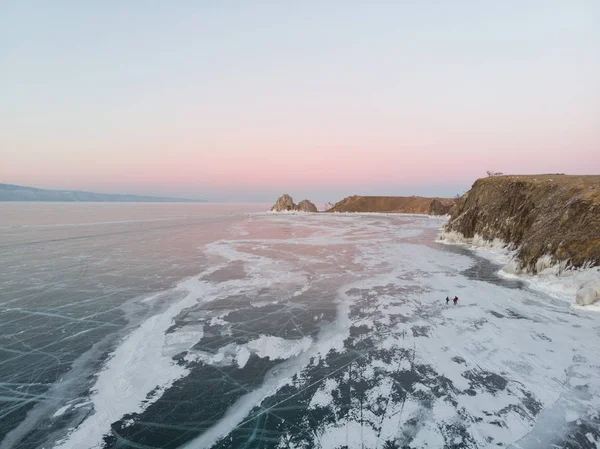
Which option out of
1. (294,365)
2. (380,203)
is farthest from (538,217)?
(380,203)

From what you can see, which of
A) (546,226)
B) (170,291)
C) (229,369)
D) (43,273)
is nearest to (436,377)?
(229,369)

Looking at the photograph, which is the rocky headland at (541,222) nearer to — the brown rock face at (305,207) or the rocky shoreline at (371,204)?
the rocky shoreline at (371,204)

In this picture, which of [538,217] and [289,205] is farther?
[289,205]

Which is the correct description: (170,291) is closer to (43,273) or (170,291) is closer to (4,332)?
(4,332)

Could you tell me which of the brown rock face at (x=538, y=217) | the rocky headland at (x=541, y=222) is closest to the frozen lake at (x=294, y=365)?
the rocky headland at (x=541, y=222)

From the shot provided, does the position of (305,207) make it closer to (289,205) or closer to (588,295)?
(289,205)

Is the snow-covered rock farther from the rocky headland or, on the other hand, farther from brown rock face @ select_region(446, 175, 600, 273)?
brown rock face @ select_region(446, 175, 600, 273)

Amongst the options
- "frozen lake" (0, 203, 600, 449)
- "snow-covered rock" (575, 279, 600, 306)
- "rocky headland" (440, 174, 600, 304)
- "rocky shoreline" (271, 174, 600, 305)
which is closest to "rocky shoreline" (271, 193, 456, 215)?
"rocky shoreline" (271, 174, 600, 305)
